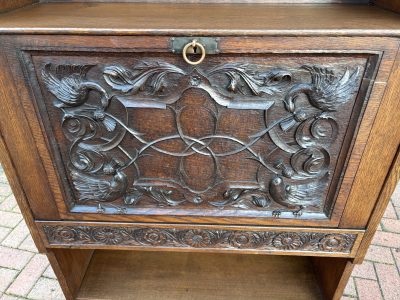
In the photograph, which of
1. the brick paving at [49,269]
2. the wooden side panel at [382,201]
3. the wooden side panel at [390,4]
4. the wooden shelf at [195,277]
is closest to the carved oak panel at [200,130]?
the wooden side panel at [382,201]

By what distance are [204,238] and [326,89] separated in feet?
1.96

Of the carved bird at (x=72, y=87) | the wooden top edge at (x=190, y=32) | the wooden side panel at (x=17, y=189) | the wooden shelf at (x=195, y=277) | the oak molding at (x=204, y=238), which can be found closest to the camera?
the wooden top edge at (x=190, y=32)

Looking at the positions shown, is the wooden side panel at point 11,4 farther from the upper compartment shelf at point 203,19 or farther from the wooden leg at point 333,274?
the wooden leg at point 333,274

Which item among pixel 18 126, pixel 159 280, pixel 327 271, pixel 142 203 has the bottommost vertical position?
pixel 159 280

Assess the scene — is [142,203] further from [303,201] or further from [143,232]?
[303,201]

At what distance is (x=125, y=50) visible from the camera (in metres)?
0.71

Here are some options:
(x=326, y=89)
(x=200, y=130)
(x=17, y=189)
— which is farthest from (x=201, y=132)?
(x=17, y=189)

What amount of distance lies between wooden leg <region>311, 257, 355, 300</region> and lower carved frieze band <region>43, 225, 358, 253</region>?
13 cm

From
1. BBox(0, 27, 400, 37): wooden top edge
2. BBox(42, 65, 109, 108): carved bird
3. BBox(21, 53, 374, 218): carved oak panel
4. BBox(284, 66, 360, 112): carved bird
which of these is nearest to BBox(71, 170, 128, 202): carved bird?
BBox(21, 53, 374, 218): carved oak panel

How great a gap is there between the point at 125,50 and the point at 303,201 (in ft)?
2.17

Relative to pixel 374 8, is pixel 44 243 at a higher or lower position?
lower

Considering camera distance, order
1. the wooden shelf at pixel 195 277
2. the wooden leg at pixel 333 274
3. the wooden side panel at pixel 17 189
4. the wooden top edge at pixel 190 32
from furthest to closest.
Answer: the wooden shelf at pixel 195 277, the wooden leg at pixel 333 274, the wooden side panel at pixel 17 189, the wooden top edge at pixel 190 32

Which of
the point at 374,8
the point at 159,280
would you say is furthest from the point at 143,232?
the point at 374,8

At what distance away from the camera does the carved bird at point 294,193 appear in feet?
2.92
